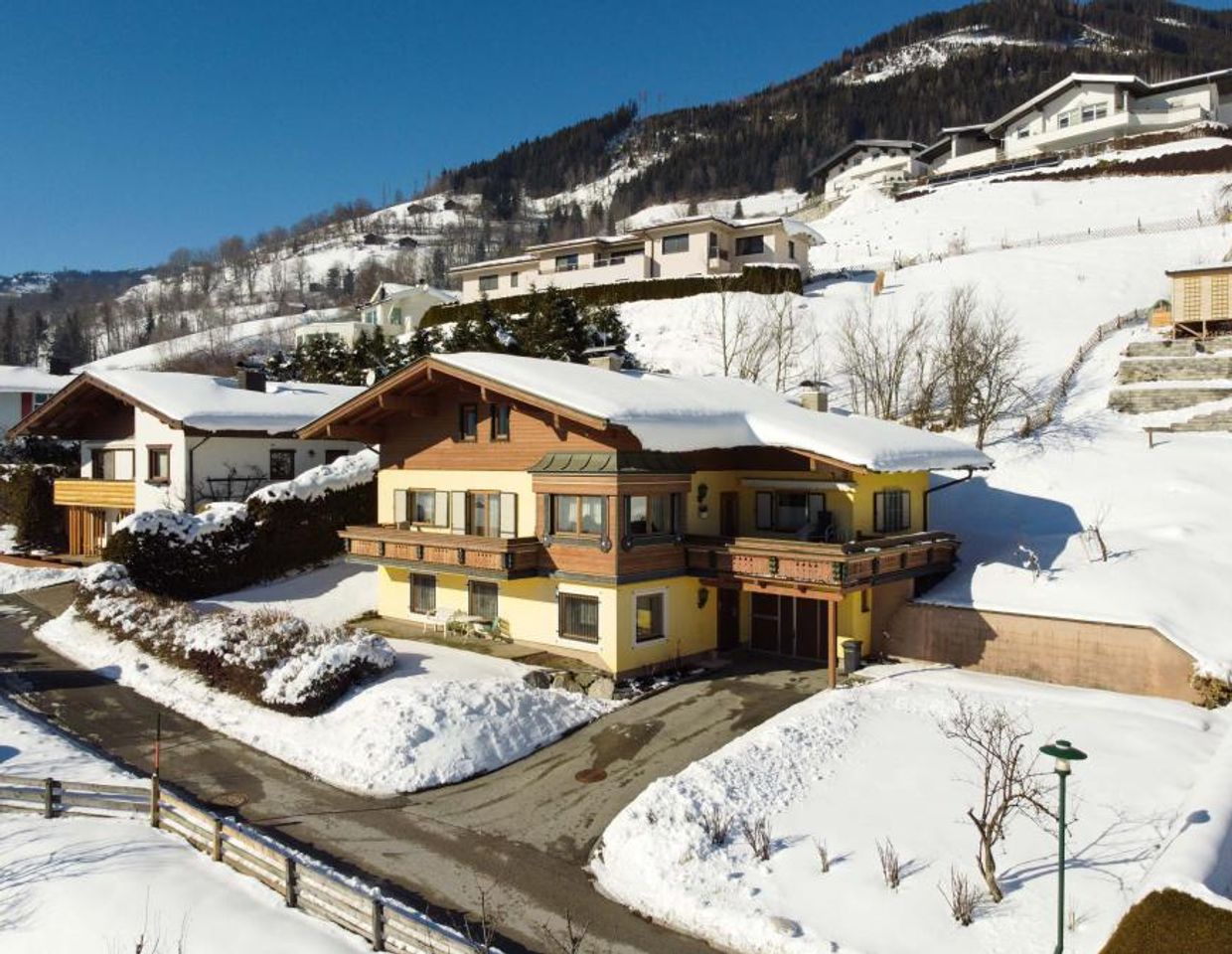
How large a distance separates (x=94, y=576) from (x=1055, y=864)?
28439 millimetres

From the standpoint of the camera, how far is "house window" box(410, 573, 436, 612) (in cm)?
2716

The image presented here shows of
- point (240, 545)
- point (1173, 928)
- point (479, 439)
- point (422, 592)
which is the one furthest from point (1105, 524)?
point (240, 545)

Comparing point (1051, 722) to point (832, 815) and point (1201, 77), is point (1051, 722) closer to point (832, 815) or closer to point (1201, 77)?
point (832, 815)

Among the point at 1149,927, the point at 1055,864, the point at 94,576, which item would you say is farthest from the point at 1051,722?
the point at 94,576

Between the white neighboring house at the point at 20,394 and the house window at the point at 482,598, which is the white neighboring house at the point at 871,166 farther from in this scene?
the house window at the point at 482,598

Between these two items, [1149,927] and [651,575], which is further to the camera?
[651,575]

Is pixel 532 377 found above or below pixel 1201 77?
below

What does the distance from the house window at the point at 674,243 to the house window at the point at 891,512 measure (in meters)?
41.1

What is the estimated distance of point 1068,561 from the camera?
80.1 feet

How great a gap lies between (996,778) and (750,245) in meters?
54.7

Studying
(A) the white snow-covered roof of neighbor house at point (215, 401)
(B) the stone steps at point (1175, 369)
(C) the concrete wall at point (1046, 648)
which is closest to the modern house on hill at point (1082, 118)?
(B) the stone steps at point (1175, 369)

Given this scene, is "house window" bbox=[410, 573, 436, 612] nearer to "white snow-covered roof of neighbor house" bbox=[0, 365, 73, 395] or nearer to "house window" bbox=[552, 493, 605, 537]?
"house window" bbox=[552, 493, 605, 537]

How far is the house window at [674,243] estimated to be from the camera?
6288 centimetres

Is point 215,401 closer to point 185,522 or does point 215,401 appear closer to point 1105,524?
point 185,522
